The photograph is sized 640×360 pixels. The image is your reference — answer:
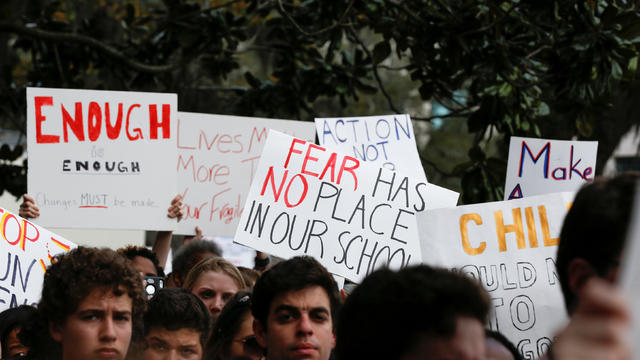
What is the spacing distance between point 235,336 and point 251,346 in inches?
3.6

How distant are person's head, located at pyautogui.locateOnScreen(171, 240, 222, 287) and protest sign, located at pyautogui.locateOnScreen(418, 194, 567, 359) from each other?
175cm

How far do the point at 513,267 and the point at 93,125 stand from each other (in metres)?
2.68

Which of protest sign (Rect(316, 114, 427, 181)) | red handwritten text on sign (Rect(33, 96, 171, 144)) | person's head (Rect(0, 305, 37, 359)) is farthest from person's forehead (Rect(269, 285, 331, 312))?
red handwritten text on sign (Rect(33, 96, 171, 144))

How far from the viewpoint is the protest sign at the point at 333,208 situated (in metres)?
4.16

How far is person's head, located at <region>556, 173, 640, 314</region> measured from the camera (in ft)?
5.06

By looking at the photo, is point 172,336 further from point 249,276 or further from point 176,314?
point 249,276

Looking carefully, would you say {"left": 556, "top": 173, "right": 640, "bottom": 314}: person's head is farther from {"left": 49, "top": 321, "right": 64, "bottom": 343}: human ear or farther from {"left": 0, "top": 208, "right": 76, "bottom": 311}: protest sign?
{"left": 0, "top": 208, "right": 76, "bottom": 311}: protest sign

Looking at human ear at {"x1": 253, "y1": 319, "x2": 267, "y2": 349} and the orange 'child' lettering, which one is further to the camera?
the orange 'child' lettering

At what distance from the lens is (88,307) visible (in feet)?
9.21

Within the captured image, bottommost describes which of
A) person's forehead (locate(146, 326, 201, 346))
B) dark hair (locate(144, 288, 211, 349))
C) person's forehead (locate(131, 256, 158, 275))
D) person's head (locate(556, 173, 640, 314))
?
person's forehead (locate(131, 256, 158, 275))

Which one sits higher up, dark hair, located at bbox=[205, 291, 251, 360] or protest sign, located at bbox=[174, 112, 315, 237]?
protest sign, located at bbox=[174, 112, 315, 237]

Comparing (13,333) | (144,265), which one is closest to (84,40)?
(144,265)

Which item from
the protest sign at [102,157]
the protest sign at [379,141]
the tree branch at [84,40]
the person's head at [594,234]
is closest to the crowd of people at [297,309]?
the person's head at [594,234]

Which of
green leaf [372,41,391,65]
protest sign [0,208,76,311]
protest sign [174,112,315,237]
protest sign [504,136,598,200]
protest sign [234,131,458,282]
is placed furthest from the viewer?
green leaf [372,41,391,65]
